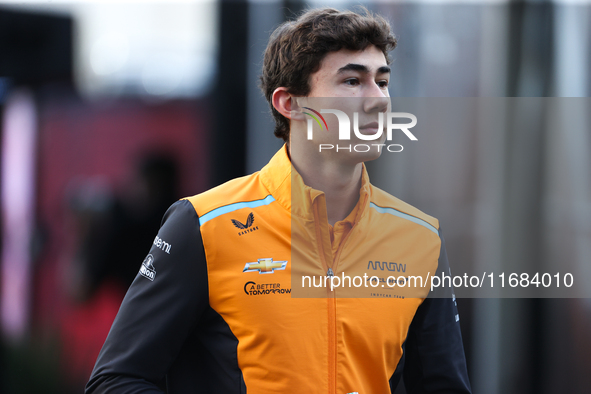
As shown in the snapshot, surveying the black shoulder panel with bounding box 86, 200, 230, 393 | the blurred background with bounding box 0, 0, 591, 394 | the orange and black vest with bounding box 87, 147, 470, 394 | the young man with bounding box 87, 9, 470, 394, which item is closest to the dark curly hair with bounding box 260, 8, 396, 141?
the young man with bounding box 87, 9, 470, 394

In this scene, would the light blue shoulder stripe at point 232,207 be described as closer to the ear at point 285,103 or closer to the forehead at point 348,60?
the ear at point 285,103

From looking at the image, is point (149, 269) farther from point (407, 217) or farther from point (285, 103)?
point (407, 217)

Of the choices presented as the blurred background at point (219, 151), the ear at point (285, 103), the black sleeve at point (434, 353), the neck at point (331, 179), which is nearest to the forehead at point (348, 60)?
the ear at point (285, 103)

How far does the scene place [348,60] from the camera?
155 cm

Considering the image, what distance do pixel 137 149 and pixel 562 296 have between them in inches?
111

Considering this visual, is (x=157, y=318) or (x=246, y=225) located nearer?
(x=157, y=318)

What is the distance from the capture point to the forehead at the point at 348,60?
154 centimetres

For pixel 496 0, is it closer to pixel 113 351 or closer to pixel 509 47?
pixel 509 47

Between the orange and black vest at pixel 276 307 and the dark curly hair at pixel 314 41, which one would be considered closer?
the orange and black vest at pixel 276 307

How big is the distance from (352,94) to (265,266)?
56 cm

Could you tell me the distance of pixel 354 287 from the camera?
1454mm

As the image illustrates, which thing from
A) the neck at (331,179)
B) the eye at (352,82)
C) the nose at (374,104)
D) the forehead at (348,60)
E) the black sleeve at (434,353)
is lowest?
the black sleeve at (434,353)

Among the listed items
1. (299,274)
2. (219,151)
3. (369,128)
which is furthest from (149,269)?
(219,151)

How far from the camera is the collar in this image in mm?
1503
